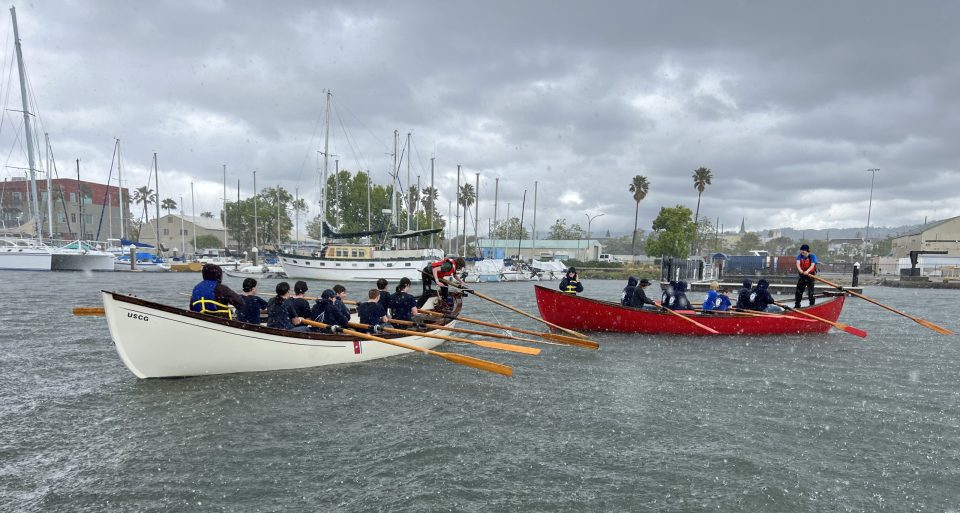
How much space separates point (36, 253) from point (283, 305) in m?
49.1

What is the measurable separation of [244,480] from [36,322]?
16.5 metres

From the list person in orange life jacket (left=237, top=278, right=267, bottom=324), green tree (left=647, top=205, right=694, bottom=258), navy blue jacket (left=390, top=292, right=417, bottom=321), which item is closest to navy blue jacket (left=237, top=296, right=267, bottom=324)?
person in orange life jacket (left=237, top=278, right=267, bottom=324)

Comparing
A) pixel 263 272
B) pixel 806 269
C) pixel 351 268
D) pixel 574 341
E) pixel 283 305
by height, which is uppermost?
pixel 806 269

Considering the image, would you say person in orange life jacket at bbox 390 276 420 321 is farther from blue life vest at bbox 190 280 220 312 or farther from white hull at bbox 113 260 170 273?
white hull at bbox 113 260 170 273

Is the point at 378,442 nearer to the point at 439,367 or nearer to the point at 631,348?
the point at 439,367

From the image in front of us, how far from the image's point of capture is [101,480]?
570 cm

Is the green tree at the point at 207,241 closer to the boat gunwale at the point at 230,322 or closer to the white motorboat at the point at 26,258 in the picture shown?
the white motorboat at the point at 26,258

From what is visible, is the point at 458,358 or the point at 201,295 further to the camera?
the point at 458,358

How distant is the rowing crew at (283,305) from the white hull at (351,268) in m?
28.0

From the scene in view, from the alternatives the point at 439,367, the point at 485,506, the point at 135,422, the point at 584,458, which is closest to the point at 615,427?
the point at 584,458

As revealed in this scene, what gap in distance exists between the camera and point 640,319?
15.3 meters

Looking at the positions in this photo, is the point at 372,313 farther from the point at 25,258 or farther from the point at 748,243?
the point at 748,243

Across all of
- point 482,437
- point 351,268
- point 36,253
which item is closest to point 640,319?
point 482,437

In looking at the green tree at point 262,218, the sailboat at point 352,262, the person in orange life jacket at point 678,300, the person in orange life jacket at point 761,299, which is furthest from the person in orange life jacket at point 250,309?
the green tree at point 262,218
